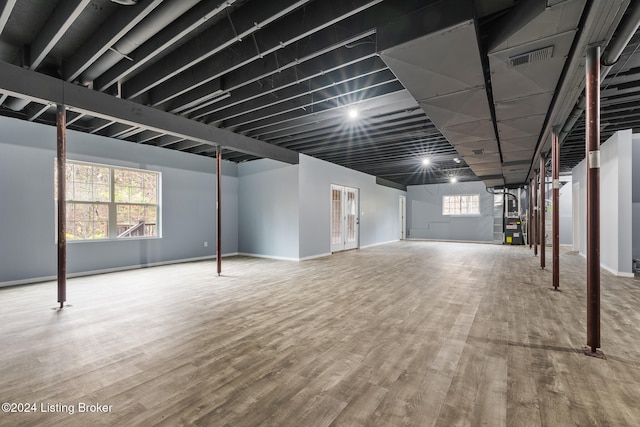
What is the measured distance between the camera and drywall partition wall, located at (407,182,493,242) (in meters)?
12.7

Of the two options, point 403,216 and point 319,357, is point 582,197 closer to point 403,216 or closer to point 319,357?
point 403,216

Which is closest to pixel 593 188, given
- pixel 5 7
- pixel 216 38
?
pixel 216 38

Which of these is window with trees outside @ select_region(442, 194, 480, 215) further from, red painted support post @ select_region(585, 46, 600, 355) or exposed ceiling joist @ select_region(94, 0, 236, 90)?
exposed ceiling joist @ select_region(94, 0, 236, 90)

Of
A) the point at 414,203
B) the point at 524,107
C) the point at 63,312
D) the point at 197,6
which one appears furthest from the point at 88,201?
the point at 414,203

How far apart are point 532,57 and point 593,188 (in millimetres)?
1230

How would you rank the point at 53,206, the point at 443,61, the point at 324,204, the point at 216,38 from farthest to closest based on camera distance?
1. the point at 324,204
2. the point at 53,206
3. the point at 216,38
4. the point at 443,61

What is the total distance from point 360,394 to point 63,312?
366cm

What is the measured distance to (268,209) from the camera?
782 cm

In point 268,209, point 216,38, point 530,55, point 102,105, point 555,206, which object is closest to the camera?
point 530,55

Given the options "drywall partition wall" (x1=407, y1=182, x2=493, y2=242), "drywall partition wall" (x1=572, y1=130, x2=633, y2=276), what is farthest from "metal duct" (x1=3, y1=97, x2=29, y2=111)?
"drywall partition wall" (x1=407, y1=182, x2=493, y2=242)

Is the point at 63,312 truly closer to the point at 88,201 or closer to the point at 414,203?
the point at 88,201

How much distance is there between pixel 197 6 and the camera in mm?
2475

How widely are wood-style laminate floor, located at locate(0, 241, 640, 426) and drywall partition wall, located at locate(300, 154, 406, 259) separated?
3.29 meters

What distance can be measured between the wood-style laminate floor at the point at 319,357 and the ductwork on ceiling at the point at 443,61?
245 centimetres
